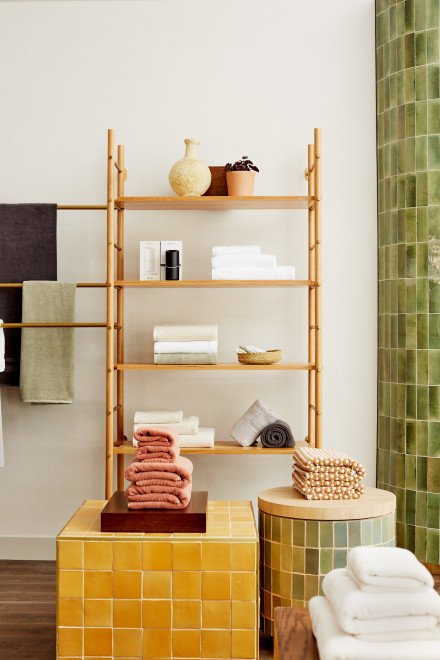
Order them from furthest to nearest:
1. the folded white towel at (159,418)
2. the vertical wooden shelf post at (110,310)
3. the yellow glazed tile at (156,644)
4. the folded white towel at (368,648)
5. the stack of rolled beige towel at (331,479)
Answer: the folded white towel at (159,418) → the vertical wooden shelf post at (110,310) → the stack of rolled beige towel at (331,479) → the yellow glazed tile at (156,644) → the folded white towel at (368,648)

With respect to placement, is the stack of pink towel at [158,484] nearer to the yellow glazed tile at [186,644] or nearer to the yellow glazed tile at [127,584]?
the yellow glazed tile at [127,584]

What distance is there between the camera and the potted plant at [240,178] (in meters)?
2.82

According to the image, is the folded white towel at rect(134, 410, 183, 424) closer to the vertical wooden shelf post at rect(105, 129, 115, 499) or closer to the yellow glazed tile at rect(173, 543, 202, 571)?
the vertical wooden shelf post at rect(105, 129, 115, 499)

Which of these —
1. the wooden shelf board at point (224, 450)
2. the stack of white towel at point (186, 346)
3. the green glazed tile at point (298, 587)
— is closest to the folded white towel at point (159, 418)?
the wooden shelf board at point (224, 450)

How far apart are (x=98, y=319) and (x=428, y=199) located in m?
1.60

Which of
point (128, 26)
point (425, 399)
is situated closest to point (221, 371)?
point (425, 399)

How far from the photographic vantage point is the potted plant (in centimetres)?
282

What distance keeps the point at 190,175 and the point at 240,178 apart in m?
0.22

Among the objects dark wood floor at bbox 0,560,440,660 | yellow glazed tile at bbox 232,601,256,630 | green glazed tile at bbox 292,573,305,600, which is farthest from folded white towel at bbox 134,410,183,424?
yellow glazed tile at bbox 232,601,256,630

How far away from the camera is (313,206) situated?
2.97 metres

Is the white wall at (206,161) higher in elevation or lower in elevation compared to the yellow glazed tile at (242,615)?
higher

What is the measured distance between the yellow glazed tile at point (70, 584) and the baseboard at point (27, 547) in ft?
4.02

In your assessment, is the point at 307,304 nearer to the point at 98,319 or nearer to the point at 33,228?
the point at 98,319

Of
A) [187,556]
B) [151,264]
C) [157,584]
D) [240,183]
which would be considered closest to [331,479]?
[187,556]
